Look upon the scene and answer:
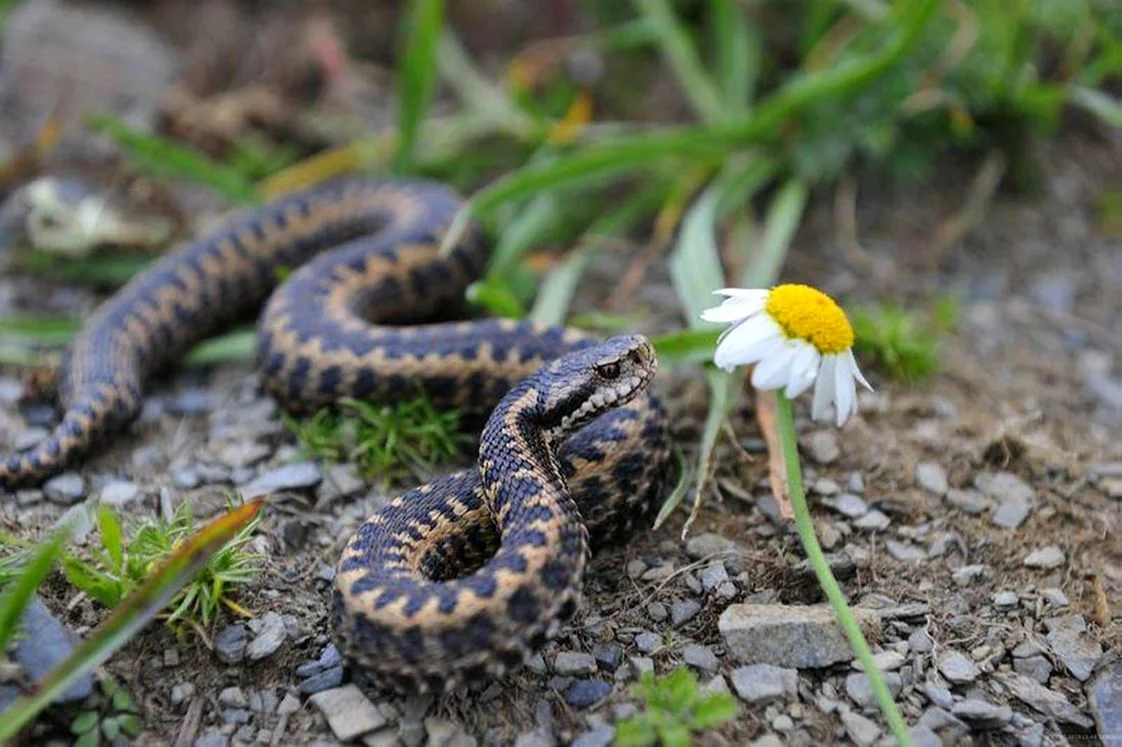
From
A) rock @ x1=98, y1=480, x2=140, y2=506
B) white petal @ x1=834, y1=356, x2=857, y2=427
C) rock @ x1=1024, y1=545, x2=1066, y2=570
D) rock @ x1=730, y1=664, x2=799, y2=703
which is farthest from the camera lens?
rock @ x1=98, y1=480, x2=140, y2=506

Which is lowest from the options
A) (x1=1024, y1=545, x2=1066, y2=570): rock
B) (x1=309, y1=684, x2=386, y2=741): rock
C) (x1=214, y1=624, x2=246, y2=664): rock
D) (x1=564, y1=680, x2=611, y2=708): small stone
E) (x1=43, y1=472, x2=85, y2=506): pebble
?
(x1=1024, y1=545, x2=1066, y2=570): rock

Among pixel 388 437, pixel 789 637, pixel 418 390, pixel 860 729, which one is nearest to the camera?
pixel 860 729

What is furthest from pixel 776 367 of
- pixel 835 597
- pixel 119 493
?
pixel 119 493

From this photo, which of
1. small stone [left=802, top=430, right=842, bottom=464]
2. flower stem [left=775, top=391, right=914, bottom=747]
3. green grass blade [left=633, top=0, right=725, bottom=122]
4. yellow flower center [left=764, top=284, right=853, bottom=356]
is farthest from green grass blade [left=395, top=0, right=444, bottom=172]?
flower stem [left=775, top=391, right=914, bottom=747]

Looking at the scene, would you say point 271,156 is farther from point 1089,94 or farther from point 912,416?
point 1089,94

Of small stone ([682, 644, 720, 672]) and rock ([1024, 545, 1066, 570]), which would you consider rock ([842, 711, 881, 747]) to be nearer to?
small stone ([682, 644, 720, 672])

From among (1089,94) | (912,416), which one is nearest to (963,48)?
(1089,94)

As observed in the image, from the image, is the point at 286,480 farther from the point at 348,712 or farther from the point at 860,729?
the point at 860,729
